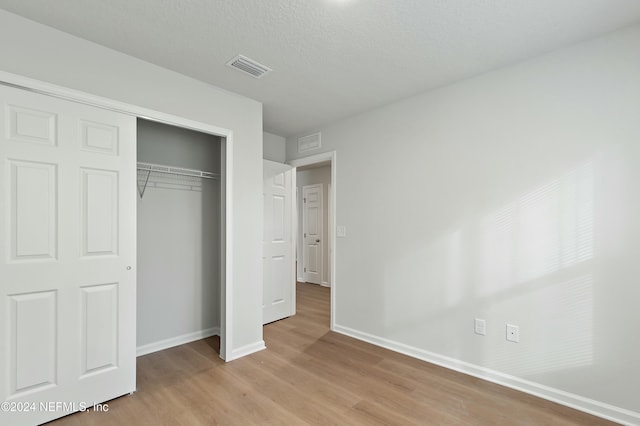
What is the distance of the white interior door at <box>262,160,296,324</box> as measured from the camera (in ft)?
12.9

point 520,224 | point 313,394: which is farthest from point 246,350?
point 520,224

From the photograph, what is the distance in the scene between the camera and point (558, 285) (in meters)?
2.20

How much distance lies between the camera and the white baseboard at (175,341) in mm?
2961

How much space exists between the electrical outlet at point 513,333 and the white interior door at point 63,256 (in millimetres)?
2948

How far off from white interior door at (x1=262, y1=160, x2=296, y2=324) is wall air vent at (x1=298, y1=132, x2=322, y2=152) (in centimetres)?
35

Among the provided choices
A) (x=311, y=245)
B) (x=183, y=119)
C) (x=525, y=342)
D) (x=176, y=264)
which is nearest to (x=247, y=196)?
(x=183, y=119)

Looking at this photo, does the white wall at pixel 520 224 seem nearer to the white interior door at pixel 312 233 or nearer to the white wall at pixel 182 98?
the white wall at pixel 182 98

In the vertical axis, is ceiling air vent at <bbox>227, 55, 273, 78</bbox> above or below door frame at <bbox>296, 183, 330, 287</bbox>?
above

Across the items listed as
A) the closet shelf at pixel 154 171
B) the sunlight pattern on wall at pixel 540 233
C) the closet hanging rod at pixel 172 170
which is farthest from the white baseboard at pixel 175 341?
the sunlight pattern on wall at pixel 540 233

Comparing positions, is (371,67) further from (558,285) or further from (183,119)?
(558,285)

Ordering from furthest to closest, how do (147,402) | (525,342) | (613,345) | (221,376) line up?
(221,376) < (525,342) < (147,402) < (613,345)

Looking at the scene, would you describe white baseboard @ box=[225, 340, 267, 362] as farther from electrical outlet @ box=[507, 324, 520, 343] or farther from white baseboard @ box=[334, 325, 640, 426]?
electrical outlet @ box=[507, 324, 520, 343]

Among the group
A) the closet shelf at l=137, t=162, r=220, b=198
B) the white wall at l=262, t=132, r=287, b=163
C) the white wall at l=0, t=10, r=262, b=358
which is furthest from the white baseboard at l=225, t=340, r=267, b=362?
the white wall at l=262, t=132, r=287, b=163

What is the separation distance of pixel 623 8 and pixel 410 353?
9.85 ft
